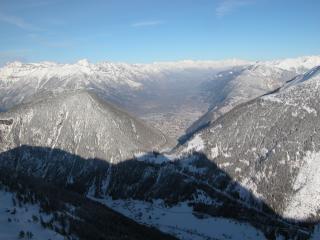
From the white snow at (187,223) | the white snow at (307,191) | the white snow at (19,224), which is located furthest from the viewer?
the white snow at (307,191)

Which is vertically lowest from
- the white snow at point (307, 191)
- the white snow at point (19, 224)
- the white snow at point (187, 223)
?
the white snow at point (187, 223)

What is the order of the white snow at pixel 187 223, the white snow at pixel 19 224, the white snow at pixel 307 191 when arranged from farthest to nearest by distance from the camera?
the white snow at pixel 307 191 < the white snow at pixel 187 223 < the white snow at pixel 19 224

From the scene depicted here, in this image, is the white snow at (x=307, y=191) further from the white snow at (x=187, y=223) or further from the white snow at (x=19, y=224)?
the white snow at (x=19, y=224)

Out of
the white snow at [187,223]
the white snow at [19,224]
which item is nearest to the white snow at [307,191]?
the white snow at [187,223]

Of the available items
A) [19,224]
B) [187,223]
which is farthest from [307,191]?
[19,224]

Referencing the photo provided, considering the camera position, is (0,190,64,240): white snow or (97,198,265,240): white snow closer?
(0,190,64,240): white snow

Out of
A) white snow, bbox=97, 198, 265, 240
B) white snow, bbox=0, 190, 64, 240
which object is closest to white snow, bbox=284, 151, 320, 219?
white snow, bbox=97, 198, 265, 240

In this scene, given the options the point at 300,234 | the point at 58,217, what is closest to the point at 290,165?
the point at 300,234

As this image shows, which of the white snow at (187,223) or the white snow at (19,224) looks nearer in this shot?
the white snow at (19,224)

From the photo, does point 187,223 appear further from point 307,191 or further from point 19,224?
point 19,224

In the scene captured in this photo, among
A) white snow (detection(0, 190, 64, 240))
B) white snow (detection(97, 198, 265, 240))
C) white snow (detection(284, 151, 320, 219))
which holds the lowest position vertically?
white snow (detection(97, 198, 265, 240))

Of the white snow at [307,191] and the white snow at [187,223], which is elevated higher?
the white snow at [307,191]

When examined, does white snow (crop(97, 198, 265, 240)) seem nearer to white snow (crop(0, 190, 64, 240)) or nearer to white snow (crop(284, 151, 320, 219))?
white snow (crop(284, 151, 320, 219))
